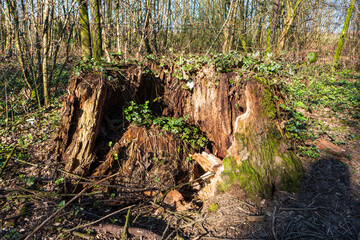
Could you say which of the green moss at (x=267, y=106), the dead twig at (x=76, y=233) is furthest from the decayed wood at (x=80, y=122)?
the green moss at (x=267, y=106)

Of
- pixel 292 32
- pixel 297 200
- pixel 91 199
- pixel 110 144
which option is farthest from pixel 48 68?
pixel 292 32

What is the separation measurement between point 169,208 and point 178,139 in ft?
3.79

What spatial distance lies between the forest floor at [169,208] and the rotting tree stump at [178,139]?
0.24 meters

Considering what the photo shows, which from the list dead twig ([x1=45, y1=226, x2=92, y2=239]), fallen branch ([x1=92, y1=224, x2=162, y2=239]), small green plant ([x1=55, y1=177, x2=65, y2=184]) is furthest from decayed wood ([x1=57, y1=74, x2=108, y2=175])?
fallen branch ([x1=92, y1=224, x2=162, y2=239])

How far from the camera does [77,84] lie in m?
3.01

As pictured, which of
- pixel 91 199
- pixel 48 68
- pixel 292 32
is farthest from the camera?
pixel 292 32

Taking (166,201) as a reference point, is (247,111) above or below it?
above

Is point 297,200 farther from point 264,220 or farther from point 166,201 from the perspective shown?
point 166,201

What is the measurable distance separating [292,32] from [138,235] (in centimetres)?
1297

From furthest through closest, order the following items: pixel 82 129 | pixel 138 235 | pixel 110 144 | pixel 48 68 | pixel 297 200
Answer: pixel 48 68, pixel 110 144, pixel 82 129, pixel 297 200, pixel 138 235

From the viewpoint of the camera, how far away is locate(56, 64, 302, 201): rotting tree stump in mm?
2988

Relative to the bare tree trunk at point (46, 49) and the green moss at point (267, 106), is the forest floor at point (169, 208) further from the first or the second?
the bare tree trunk at point (46, 49)

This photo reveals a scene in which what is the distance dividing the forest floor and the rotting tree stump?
0.24m

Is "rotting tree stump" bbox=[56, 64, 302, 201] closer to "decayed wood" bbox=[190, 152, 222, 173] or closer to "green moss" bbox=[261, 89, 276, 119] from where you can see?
"green moss" bbox=[261, 89, 276, 119]
